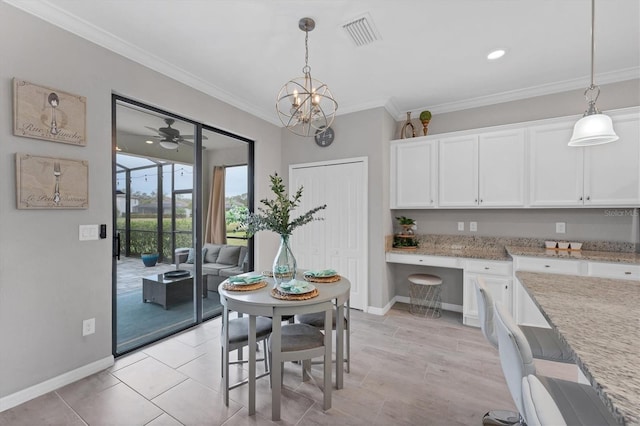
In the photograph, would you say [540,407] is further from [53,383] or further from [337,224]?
[337,224]

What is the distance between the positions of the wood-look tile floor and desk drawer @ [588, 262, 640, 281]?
1256 millimetres

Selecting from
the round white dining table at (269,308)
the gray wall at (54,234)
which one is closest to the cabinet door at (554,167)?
the round white dining table at (269,308)

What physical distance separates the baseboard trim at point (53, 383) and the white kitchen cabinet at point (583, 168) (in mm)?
4602

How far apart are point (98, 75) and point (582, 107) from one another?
494 cm

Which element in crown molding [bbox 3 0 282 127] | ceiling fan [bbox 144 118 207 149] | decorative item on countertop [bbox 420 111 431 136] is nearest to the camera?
crown molding [bbox 3 0 282 127]

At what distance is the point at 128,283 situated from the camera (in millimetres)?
2779

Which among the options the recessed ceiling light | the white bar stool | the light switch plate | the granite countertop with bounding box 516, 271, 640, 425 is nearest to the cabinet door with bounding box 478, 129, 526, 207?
the recessed ceiling light

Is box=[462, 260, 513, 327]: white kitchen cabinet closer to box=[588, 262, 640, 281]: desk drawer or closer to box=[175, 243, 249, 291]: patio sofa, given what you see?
box=[588, 262, 640, 281]: desk drawer

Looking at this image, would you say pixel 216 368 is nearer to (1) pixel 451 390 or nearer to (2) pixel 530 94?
(1) pixel 451 390

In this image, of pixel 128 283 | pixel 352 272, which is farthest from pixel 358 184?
pixel 128 283

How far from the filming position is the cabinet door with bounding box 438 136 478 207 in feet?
11.2

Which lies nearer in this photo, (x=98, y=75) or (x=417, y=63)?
(x=98, y=75)

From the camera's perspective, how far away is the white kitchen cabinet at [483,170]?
3188mm

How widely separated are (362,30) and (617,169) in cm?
292
